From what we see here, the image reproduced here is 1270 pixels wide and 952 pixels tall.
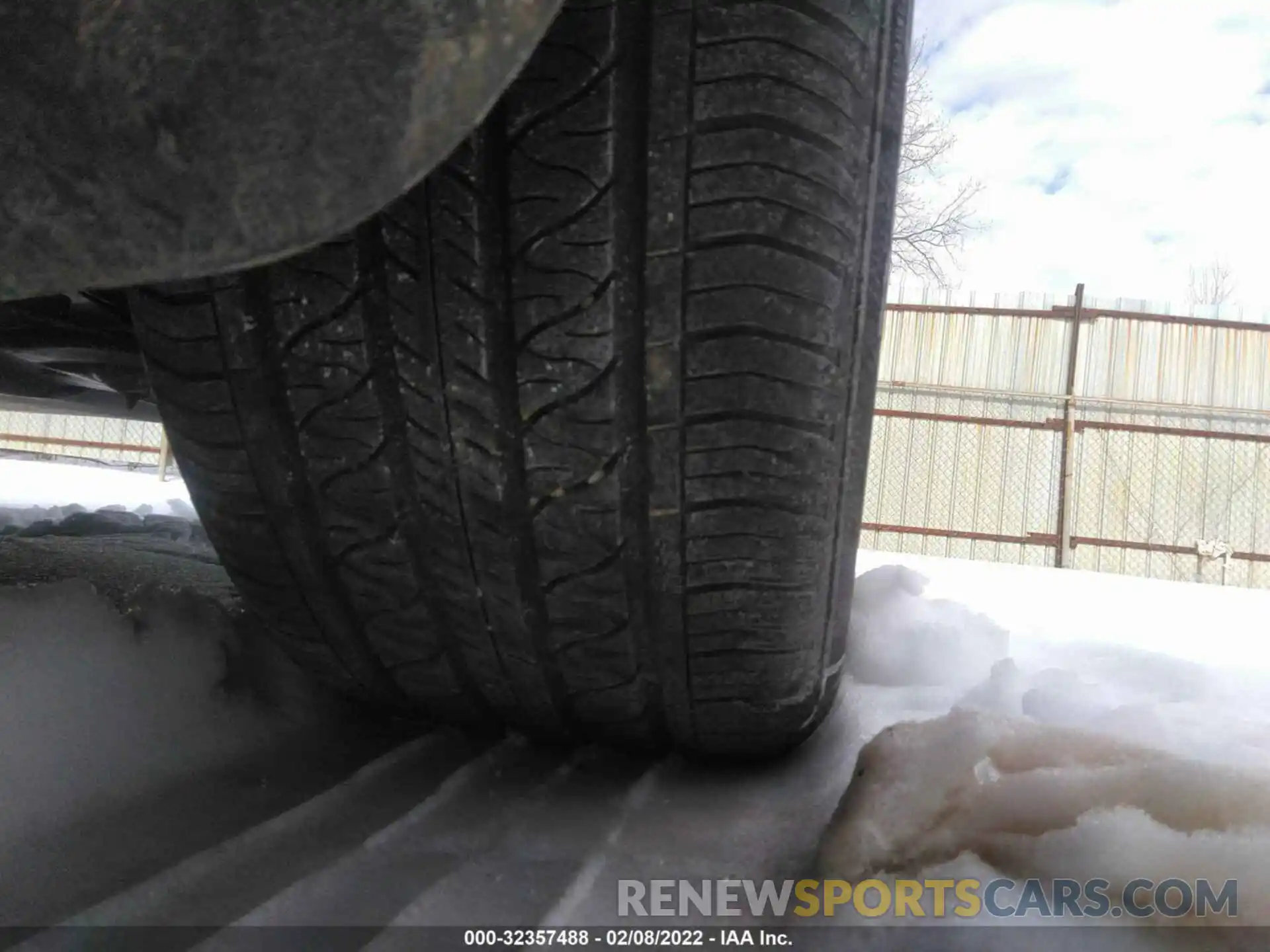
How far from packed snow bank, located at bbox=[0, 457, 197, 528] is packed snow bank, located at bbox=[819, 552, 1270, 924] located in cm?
204

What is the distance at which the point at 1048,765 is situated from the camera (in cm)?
68

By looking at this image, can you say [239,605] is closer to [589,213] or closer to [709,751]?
[709,751]

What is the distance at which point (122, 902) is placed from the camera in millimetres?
576

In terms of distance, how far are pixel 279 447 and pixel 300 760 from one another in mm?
341

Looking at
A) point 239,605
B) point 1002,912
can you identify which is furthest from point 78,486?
point 1002,912

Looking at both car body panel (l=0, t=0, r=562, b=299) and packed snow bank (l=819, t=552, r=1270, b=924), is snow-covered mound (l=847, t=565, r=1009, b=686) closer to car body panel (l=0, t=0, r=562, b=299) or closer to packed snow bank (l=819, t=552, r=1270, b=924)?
packed snow bank (l=819, t=552, r=1270, b=924)

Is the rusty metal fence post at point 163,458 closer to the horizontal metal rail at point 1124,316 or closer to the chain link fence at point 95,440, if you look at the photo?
the chain link fence at point 95,440

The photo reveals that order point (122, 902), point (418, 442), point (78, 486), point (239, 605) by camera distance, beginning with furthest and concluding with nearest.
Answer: point (78, 486), point (239, 605), point (418, 442), point (122, 902)

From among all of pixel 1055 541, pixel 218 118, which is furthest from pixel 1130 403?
pixel 218 118

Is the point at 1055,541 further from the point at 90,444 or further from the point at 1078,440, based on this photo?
the point at 90,444

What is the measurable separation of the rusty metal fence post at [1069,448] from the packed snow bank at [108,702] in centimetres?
662

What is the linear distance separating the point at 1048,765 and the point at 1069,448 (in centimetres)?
680

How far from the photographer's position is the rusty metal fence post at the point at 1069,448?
21.6 feet

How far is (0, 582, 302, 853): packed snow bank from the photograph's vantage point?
0.69 m
